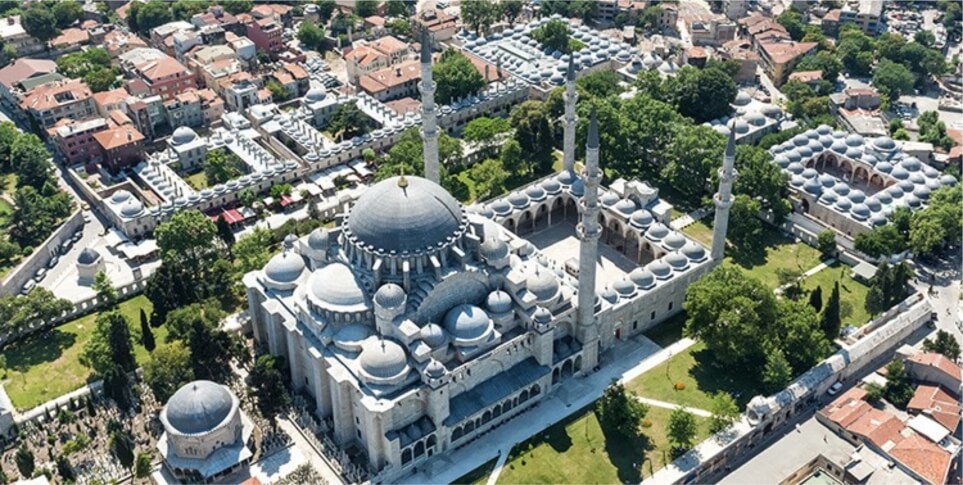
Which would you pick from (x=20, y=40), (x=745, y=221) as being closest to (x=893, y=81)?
(x=745, y=221)

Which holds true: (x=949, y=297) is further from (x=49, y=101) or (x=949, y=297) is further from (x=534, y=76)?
(x=49, y=101)

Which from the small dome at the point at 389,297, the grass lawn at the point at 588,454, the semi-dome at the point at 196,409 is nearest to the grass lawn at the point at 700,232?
the grass lawn at the point at 588,454

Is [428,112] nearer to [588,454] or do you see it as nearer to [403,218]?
[403,218]

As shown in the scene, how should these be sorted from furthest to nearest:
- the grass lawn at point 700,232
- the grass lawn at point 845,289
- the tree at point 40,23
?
the tree at point 40,23, the grass lawn at point 700,232, the grass lawn at point 845,289

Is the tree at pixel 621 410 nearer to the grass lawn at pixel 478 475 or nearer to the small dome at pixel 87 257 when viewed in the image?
the grass lawn at pixel 478 475

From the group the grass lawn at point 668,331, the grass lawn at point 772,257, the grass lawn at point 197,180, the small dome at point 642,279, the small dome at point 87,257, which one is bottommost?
the grass lawn at point 668,331

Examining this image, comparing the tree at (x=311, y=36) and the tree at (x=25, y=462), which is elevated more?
the tree at (x=311, y=36)

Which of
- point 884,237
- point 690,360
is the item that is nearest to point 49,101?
point 690,360
